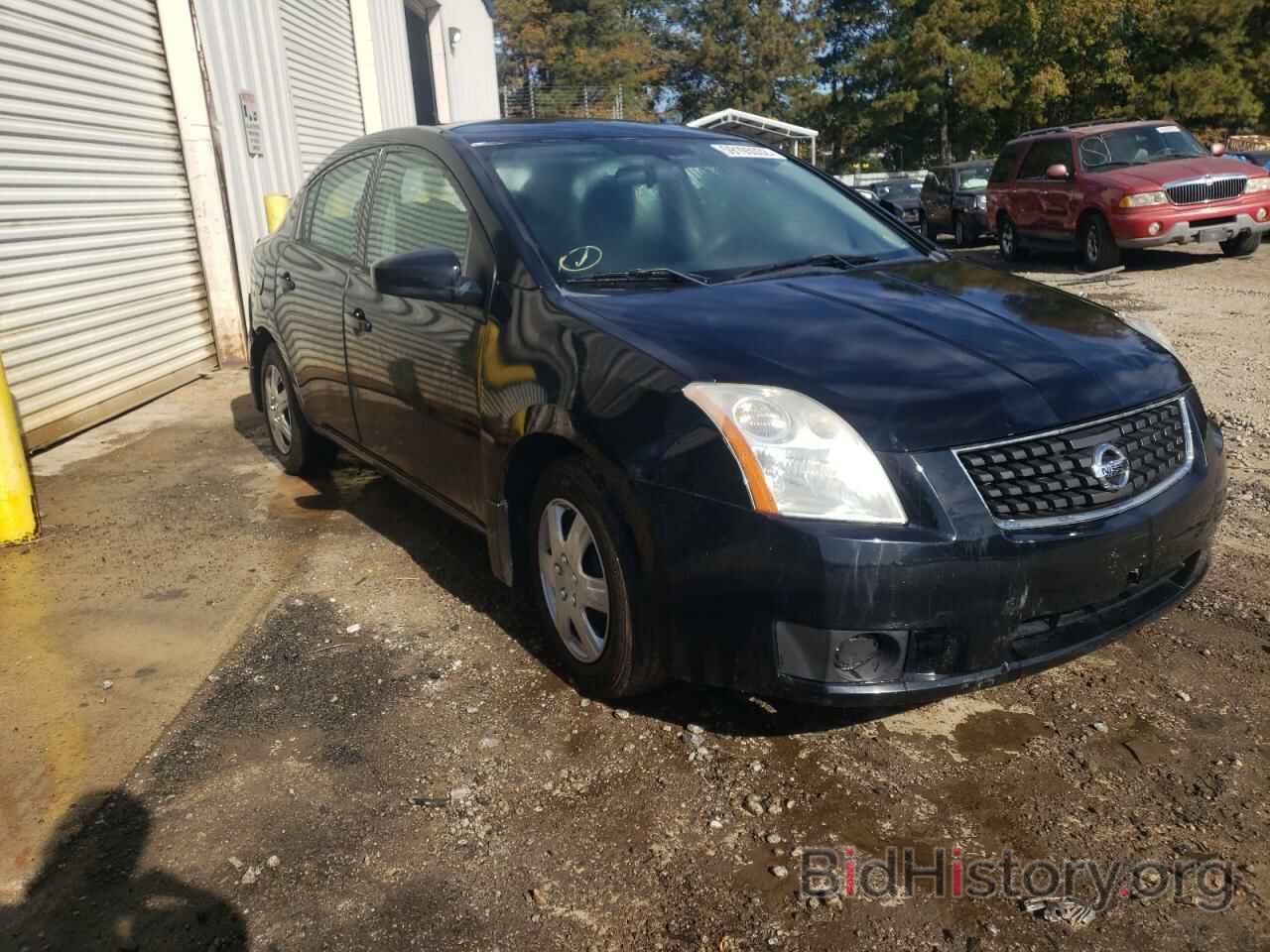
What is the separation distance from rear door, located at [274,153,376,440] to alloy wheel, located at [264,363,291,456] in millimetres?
382

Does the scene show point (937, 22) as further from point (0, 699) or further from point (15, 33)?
point (0, 699)

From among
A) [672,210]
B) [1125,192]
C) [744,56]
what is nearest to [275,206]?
[672,210]

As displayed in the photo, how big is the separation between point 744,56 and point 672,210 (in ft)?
215

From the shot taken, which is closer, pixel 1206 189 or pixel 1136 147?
pixel 1206 189

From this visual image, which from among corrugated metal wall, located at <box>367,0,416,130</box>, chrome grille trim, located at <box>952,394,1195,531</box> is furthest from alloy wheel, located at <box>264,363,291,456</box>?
corrugated metal wall, located at <box>367,0,416,130</box>

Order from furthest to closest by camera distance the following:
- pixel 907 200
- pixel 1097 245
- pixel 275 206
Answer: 1. pixel 907 200
2. pixel 1097 245
3. pixel 275 206

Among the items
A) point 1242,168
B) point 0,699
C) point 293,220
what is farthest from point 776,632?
point 1242,168

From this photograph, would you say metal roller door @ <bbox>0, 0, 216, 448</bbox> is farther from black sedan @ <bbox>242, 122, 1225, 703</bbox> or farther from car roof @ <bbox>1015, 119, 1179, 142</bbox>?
car roof @ <bbox>1015, 119, 1179, 142</bbox>

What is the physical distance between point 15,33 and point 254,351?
2733 millimetres

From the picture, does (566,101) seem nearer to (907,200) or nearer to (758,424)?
Result: (907,200)

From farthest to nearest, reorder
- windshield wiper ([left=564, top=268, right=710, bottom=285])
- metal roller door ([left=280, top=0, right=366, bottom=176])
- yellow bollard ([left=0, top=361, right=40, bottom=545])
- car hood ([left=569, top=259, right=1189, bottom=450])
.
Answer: metal roller door ([left=280, top=0, right=366, bottom=176]), yellow bollard ([left=0, top=361, right=40, bottom=545]), windshield wiper ([left=564, top=268, right=710, bottom=285]), car hood ([left=569, top=259, right=1189, bottom=450])

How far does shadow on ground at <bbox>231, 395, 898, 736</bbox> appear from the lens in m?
2.96

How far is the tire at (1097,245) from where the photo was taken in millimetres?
12625

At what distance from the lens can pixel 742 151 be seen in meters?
4.07
